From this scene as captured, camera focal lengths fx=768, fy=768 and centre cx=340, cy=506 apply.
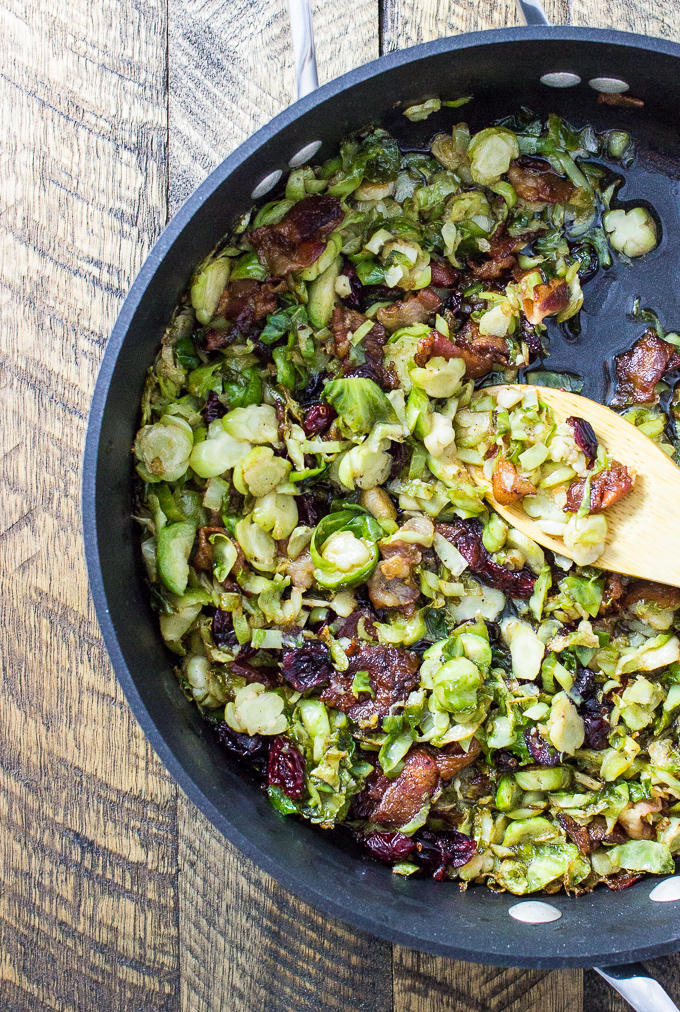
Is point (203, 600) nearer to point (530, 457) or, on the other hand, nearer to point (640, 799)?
point (530, 457)

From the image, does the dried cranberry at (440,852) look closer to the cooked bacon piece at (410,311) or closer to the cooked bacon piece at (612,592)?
the cooked bacon piece at (612,592)

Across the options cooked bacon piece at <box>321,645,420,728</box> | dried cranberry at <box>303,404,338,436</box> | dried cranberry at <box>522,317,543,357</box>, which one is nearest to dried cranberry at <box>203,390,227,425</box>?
dried cranberry at <box>303,404,338,436</box>

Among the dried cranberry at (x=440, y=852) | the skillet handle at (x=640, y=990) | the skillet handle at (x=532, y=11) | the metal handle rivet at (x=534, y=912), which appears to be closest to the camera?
the skillet handle at (x=640, y=990)

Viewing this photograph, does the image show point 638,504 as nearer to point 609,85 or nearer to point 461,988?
point 609,85

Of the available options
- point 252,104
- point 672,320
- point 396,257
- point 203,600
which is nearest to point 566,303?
point 672,320

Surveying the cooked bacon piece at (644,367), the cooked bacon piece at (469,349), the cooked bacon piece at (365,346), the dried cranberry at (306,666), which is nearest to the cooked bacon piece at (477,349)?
the cooked bacon piece at (469,349)

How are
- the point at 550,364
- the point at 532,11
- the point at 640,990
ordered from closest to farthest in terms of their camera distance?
the point at 640,990, the point at 532,11, the point at 550,364

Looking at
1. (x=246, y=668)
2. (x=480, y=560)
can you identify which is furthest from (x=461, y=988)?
(x=480, y=560)
